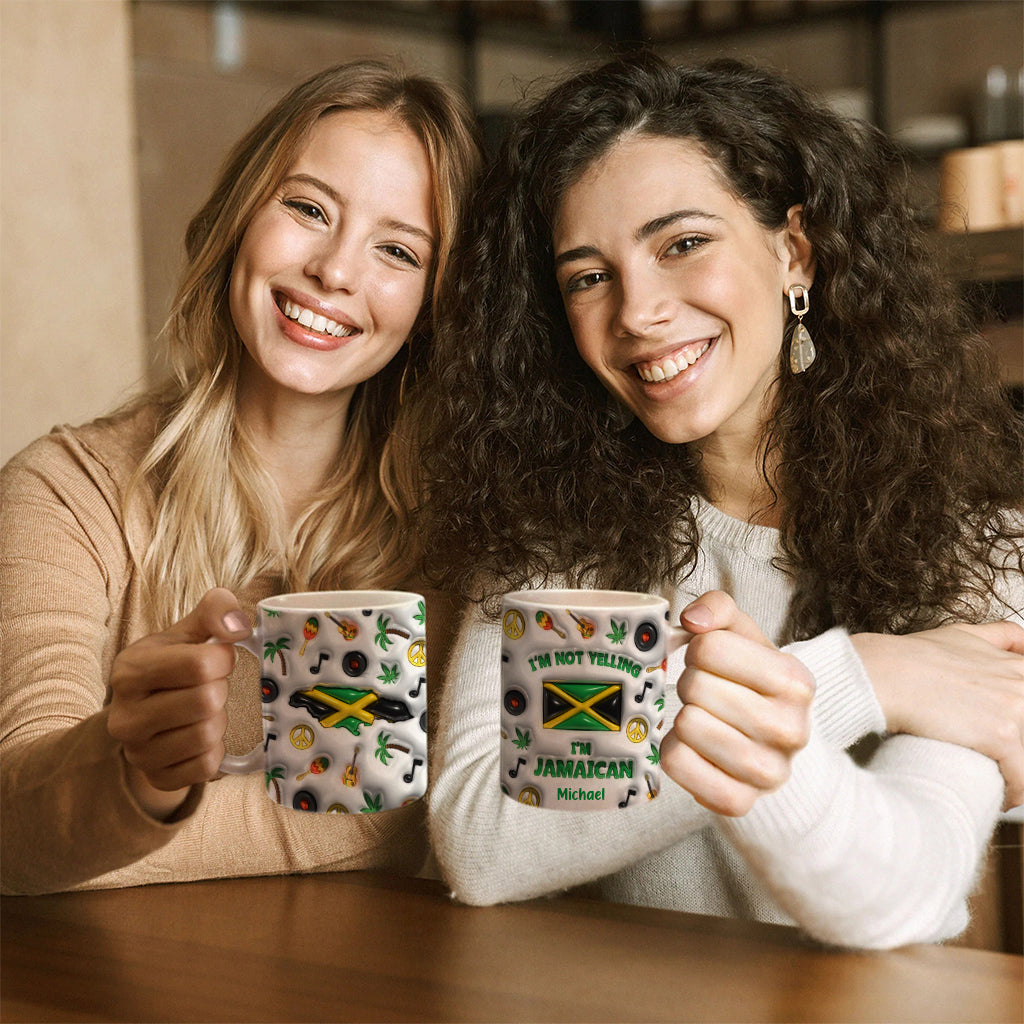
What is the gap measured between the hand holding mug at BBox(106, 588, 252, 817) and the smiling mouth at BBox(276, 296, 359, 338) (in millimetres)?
530

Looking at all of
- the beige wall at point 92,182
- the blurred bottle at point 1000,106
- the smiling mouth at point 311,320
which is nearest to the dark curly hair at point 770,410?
the smiling mouth at point 311,320

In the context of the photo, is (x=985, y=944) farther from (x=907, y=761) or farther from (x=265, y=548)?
(x=265, y=548)

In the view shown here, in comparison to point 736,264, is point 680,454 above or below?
below

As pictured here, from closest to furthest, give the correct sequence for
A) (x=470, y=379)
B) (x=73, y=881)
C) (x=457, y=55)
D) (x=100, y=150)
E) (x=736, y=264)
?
(x=73, y=881), (x=736, y=264), (x=470, y=379), (x=100, y=150), (x=457, y=55)

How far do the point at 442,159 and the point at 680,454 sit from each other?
0.42 m

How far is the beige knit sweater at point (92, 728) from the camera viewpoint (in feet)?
3.17

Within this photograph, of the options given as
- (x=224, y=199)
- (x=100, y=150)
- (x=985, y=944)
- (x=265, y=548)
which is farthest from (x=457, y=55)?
(x=985, y=944)

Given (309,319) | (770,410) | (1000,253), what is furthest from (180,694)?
(1000,253)

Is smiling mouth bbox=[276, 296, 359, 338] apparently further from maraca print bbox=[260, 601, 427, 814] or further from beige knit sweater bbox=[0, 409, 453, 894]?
maraca print bbox=[260, 601, 427, 814]

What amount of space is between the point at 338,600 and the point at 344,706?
3.3 inches

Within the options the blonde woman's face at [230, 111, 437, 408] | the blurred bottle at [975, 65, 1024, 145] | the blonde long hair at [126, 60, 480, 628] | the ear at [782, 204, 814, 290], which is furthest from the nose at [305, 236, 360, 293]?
the blurred bottle at [975, 65, 1024, 145]

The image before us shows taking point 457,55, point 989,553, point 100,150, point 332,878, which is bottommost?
point 332,878

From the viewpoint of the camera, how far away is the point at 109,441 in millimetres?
1405

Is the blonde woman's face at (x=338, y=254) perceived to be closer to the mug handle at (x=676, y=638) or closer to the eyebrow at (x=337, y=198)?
the eyebrow at (x=337, y=198)
